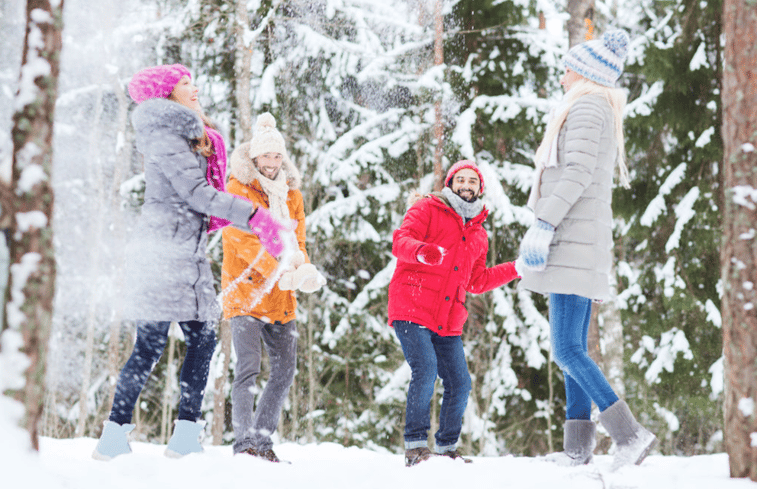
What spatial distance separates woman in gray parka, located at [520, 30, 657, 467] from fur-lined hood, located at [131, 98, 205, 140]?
5.72 ft

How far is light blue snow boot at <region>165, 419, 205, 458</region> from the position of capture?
338 cm

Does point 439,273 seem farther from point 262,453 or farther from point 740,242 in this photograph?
point 740,242

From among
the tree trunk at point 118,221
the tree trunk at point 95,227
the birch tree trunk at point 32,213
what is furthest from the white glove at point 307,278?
the tree trunk at point 95,227

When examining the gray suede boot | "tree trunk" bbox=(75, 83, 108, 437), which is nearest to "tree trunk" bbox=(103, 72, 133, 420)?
"tree trunk" bbox=(75, 83, 108, 437)

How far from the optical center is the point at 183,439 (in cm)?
339

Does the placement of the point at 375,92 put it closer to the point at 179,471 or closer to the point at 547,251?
the point at 547,251

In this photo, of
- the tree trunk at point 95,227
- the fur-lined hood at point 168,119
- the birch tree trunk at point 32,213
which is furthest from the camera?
the tree trunk at point 95,227

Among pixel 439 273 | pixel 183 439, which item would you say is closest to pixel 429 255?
pixel 439 273

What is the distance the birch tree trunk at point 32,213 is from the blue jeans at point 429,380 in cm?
198

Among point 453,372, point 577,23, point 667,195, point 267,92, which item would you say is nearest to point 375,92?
point 267,92

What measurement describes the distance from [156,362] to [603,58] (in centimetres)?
275

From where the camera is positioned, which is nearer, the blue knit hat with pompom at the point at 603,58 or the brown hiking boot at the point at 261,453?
the blue knit hat with pompom at the point at 603,58

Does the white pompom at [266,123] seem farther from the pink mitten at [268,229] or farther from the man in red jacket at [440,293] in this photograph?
the man in red jacket at [440,293]

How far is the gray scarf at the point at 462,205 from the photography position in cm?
391
